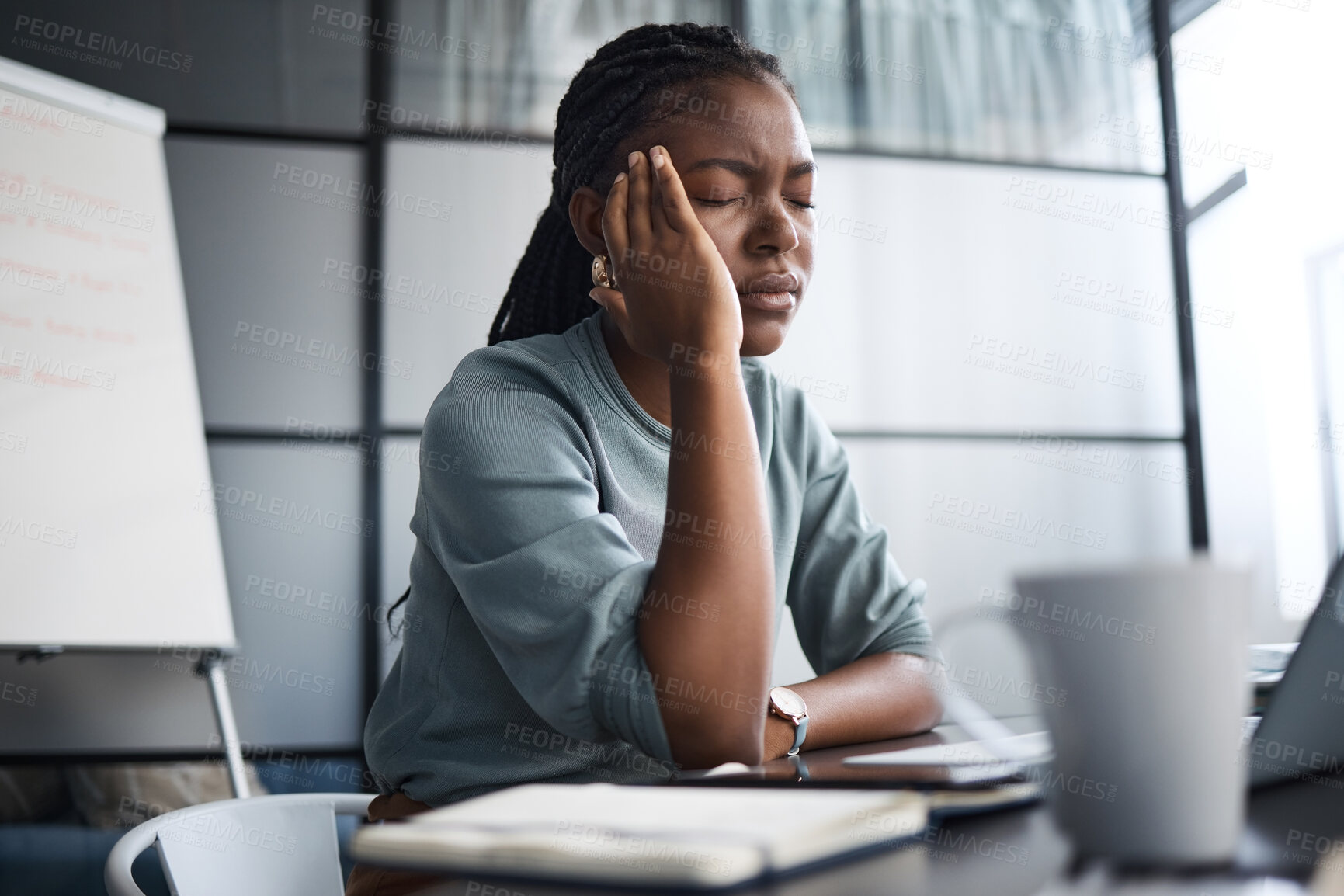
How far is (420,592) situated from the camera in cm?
100

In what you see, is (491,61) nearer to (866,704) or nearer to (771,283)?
(771,283)

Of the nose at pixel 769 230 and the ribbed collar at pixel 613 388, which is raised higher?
the nose at pixel 769 230

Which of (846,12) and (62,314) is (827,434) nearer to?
(62,314)

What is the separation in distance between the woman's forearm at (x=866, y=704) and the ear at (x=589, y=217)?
0.58 metres

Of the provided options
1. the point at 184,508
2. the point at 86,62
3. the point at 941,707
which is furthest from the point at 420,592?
the point at 86,62

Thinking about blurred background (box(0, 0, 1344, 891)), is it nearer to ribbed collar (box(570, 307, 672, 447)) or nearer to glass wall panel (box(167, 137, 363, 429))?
glass wall panel (box(167, 137, 363, 429))

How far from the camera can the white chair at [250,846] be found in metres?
0.89

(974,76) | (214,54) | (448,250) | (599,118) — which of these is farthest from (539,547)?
(974,76)

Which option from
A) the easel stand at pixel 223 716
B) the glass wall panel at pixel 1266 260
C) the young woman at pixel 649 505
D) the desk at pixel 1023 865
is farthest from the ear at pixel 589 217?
the glass wall panel at pixel 1266 260

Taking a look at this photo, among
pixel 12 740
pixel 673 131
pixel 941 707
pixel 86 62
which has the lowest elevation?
pixel 12 740

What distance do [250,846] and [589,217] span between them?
792mm

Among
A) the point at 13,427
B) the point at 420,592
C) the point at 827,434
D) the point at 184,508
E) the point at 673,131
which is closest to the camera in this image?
the point at 420,592

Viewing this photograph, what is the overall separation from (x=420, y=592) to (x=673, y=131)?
58 centimetres

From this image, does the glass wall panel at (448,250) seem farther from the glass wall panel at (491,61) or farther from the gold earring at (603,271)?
the gold earring at (603,271)
